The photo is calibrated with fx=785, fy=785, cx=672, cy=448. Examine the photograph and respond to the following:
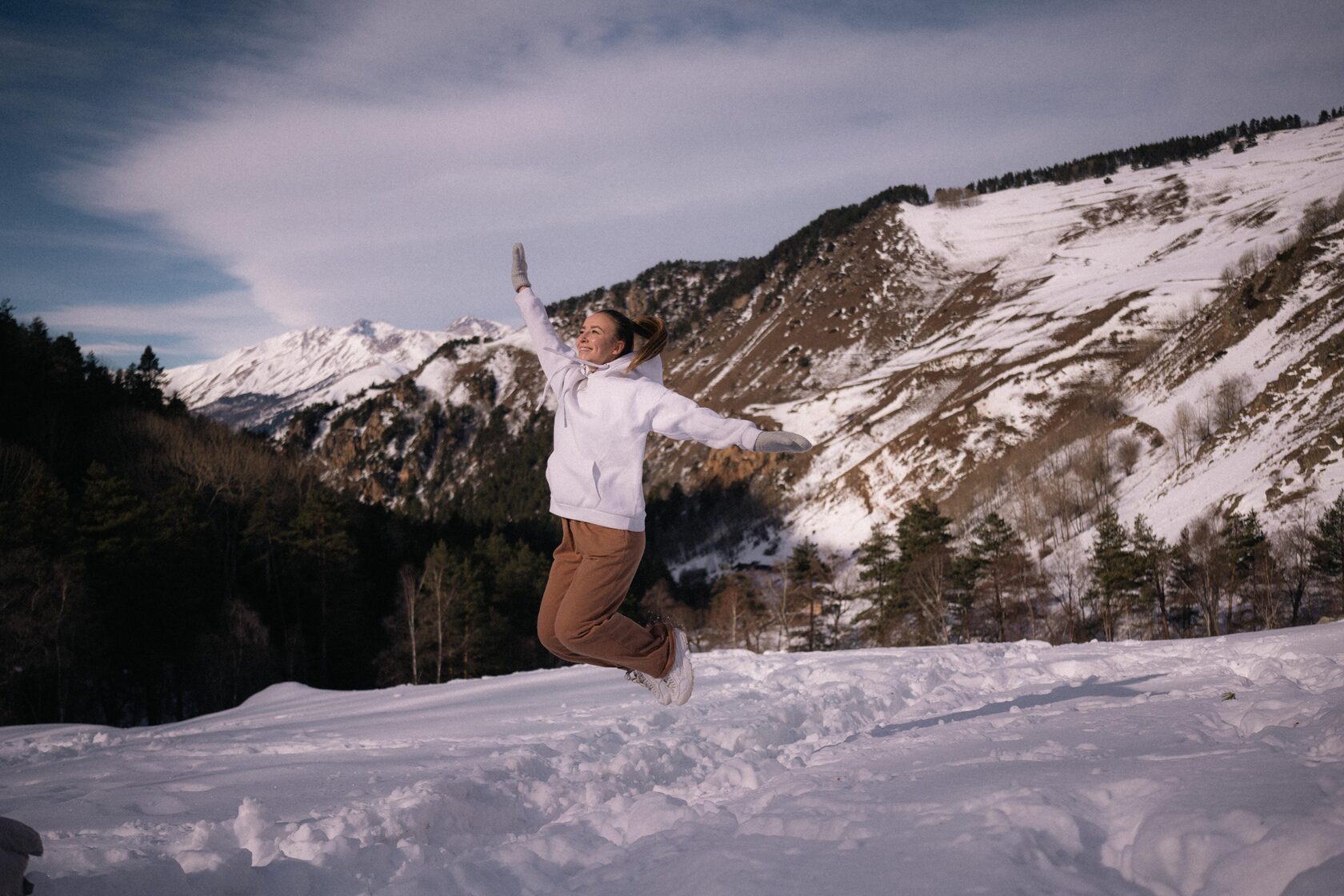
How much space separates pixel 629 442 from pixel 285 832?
2.66 m

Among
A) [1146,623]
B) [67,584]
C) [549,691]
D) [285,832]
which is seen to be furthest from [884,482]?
[285,832]

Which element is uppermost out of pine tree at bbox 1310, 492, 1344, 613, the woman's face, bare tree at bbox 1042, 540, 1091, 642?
the woman's face

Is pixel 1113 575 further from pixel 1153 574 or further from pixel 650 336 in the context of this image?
pixel 650 336

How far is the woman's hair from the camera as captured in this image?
5.01 m

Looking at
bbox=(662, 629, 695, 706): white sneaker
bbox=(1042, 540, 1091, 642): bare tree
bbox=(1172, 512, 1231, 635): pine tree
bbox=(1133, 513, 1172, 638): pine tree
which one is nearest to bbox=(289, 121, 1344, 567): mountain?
bbox=(1042, 540, 1091, 642): bare tree

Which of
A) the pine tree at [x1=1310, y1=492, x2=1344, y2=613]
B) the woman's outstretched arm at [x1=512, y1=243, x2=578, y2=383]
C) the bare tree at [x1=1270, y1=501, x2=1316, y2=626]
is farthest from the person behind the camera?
the bare tree at [x1=1270, y1=501, x2=1316, y2=626]

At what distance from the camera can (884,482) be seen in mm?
103250

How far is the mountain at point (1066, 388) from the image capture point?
64.2 m

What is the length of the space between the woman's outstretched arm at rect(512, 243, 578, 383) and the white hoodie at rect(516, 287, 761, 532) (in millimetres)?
291

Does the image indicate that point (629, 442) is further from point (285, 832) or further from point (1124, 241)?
point (1124, 241)

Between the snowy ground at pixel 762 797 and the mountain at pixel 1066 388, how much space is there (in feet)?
176

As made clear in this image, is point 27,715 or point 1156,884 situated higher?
point 1156,884

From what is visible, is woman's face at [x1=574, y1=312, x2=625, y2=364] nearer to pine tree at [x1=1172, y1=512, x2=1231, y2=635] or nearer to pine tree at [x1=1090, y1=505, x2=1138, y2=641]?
pine tree at [x1=1090, y1=505, x2=1138, y2=641]

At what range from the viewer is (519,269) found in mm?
5852
